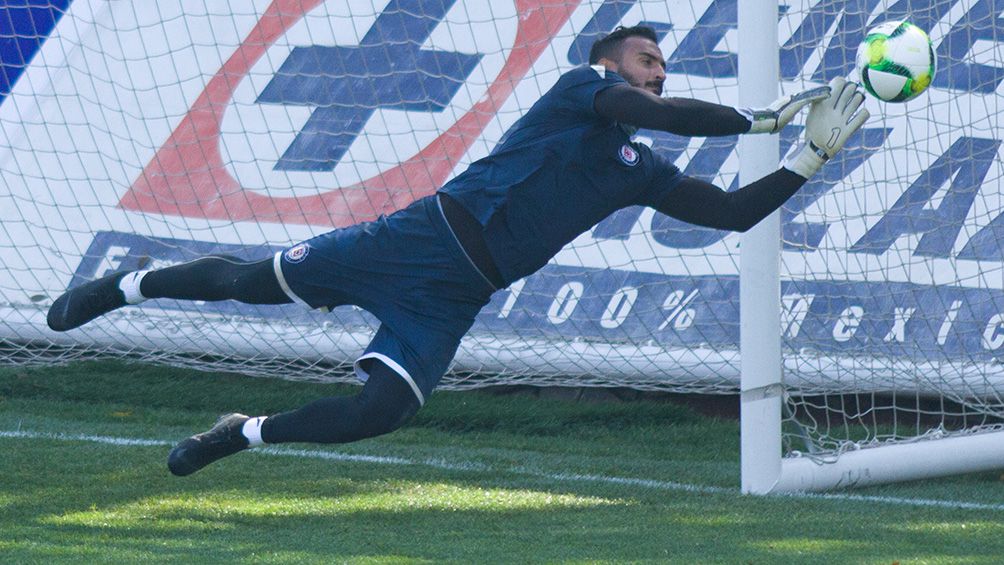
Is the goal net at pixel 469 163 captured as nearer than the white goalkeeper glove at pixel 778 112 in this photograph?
No

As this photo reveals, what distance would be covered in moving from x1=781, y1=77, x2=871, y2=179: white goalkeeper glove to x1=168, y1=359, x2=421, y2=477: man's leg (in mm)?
1329

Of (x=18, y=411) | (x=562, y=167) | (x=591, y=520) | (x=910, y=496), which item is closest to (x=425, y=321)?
(x=562, y=167)

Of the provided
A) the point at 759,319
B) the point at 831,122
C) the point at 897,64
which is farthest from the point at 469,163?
the point at 897,64

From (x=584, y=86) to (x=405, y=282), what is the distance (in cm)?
74

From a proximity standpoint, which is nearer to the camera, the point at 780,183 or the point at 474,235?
the point at 474,235

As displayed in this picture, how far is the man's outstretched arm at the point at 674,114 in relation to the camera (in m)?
3.88

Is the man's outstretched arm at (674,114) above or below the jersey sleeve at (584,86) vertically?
below

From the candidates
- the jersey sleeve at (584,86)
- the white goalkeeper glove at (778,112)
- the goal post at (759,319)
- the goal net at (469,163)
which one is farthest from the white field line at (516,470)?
the jersey sleeve at (584,86)

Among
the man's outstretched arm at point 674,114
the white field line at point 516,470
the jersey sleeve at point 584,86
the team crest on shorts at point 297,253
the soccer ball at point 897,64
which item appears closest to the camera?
the man's outstretched arm at point 674,114

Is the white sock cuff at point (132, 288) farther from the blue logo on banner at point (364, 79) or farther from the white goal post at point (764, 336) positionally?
the blue logo on banner at point (364, 79)

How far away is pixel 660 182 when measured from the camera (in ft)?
14.2

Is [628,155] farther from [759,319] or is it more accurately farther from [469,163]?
[469,163]

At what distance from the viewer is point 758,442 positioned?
4.97 m

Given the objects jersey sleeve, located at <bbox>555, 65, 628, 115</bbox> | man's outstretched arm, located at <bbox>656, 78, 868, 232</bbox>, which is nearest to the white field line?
man's outstretched arm, located at <bbox>656, 78, 868, 232</bbox>
